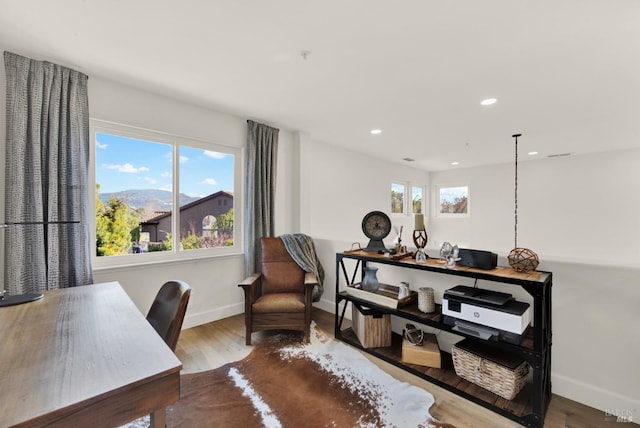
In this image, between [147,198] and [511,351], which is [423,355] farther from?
[147,198]

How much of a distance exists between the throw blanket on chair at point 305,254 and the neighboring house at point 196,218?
83 centimetres

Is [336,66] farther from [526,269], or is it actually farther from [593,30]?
[526,269]

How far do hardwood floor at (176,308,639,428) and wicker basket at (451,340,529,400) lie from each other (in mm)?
171

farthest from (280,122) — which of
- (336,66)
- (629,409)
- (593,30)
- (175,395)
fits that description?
(629,409)

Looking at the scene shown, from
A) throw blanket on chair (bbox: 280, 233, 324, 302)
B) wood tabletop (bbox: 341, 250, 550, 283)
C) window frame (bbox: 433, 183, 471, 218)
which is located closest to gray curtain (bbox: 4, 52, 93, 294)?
throw blanket on chair (bbox: 280, 233, 324, 302)

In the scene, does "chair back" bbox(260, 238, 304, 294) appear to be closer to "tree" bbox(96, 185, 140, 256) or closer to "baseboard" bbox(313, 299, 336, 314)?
"baseboard" bbox(313, 299, 336, 314)

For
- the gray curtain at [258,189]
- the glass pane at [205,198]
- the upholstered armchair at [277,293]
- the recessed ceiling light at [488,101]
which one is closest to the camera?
the upholstered armchair at [277,293]

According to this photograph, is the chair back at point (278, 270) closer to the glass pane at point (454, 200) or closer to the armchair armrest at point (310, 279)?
the armchair armrest at point (310, 279)

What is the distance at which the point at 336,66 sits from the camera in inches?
84.7

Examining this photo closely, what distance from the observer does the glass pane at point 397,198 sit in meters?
6.08

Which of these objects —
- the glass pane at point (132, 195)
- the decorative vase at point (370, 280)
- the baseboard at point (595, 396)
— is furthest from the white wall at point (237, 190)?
the baseboard at point (595, 396)

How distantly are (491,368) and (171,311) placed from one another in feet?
6.76

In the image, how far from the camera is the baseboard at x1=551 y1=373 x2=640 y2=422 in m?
1.65

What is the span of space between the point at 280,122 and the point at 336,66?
1515mm
